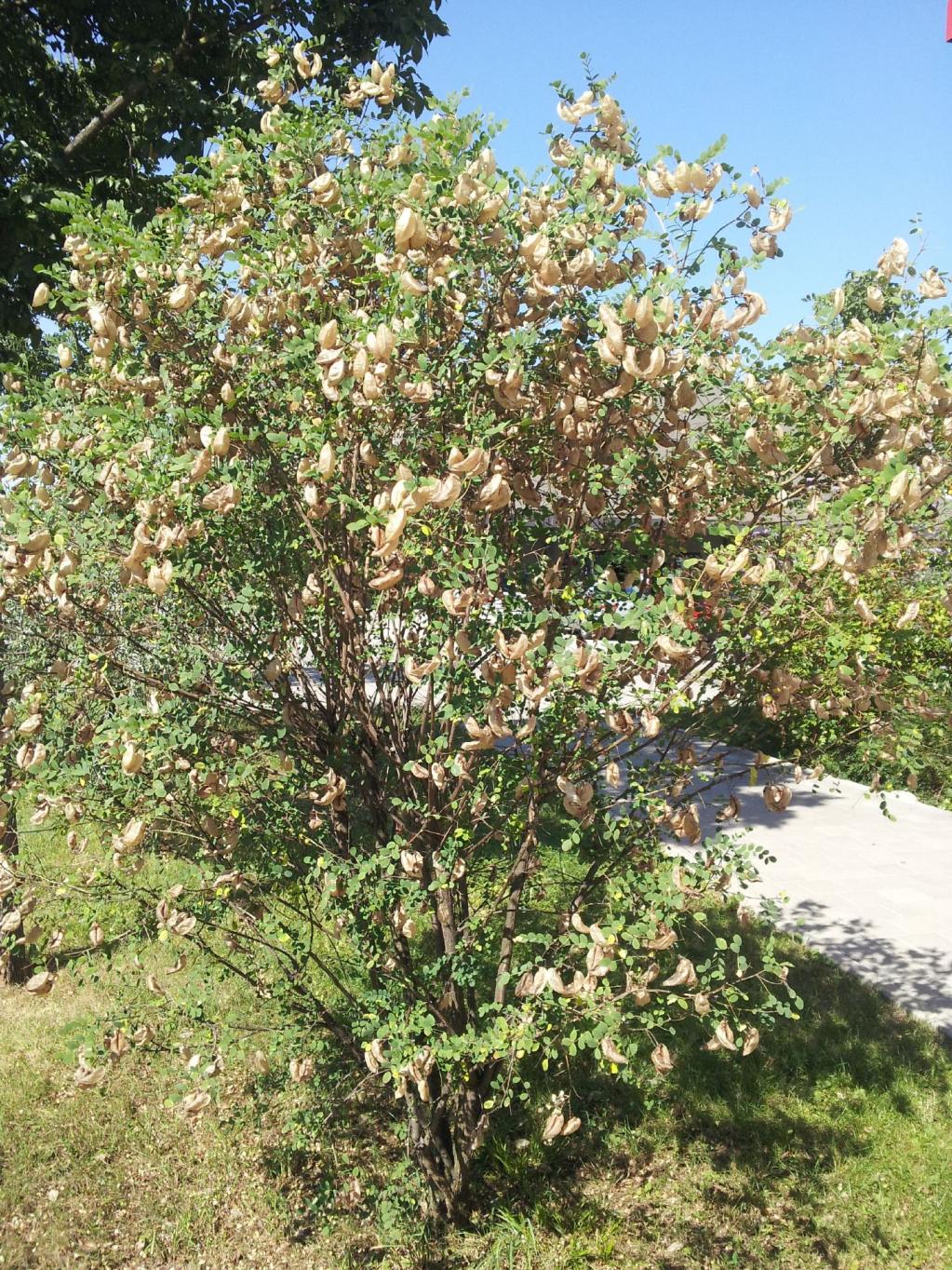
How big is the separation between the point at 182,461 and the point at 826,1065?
3694mm

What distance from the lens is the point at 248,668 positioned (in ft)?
8.68

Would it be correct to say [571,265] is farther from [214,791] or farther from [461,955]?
[461,955]

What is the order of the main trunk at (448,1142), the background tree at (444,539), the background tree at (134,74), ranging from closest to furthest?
the background tree at (444,539) → the main trunk at (448,1142) → the background tree at (134,74)

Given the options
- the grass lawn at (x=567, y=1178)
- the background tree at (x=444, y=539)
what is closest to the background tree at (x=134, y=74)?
the background tree at (x=444, y=539)

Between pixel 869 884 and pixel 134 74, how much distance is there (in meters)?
6.62

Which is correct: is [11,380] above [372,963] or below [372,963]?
above

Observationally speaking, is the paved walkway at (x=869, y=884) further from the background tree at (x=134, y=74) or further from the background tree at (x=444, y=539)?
the background tree at (x=134, y=74)

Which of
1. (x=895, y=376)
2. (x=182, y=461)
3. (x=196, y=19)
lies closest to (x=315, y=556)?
(x=182, y=461)

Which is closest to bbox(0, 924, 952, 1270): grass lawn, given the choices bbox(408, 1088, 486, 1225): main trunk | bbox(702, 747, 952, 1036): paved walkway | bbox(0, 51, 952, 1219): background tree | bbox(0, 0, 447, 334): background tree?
bbox(408, 1088, 486, 1225): main trunk

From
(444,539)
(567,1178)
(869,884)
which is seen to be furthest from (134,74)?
(869,884)

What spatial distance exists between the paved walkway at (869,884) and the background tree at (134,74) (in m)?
4.56

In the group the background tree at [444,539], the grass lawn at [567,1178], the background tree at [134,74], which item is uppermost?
the background tree at [134,74]

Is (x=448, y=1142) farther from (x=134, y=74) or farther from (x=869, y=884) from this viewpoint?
(x=134, y=74)

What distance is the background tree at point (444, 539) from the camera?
215cm
